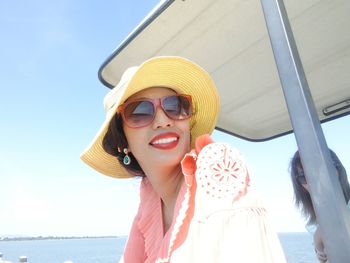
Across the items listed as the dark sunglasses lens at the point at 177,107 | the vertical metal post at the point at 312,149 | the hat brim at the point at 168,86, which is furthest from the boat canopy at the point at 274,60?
the dark sunglasses lens at the point at 177,107

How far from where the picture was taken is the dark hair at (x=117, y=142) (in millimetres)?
1818

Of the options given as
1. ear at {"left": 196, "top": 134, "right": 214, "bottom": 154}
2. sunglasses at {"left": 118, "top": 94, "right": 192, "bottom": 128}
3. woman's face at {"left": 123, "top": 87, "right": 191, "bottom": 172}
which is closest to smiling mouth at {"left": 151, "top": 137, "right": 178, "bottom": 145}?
woman's face at {"left": 123, "top": 87, "right": 191, "bottom": 172}

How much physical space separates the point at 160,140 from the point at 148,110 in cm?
19

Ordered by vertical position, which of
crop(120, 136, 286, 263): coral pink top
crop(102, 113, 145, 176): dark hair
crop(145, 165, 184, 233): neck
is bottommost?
crop(120, 136, 286, 263): coral pink top

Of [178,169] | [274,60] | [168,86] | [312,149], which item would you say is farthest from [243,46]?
[312,149]

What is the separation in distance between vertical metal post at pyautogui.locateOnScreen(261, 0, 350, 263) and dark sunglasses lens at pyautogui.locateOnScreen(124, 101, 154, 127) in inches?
29.4

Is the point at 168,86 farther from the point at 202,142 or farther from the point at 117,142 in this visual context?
the point at 202,142

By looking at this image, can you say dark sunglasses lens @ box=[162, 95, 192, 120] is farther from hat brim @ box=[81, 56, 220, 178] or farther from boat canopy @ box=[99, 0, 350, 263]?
boat canopy @ box=[99, 0, 350, 263]

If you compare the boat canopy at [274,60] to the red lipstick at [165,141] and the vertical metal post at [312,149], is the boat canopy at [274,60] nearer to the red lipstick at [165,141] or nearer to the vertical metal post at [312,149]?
the vertical metal post at [312,149]

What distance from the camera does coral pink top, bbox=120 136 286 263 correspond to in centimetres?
88

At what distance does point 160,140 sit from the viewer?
61.2 inches

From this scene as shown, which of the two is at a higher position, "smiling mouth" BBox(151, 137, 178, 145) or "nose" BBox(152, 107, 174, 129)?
"nose" BBox(152, 107, 174, 129)

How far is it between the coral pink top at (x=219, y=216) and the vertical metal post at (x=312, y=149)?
144 mm

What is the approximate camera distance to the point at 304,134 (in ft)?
3.08
